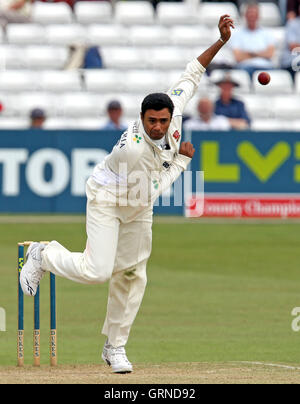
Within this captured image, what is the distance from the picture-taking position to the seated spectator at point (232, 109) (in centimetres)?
1862

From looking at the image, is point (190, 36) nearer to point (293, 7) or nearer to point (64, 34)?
point (293, 7)

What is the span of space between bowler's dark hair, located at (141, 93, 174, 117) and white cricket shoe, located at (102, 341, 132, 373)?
1.67 m

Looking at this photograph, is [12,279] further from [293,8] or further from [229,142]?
[293,8]

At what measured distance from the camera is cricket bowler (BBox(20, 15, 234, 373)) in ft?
24.6

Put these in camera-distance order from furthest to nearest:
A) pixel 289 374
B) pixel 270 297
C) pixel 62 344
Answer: pixel 270 297 → pixel 62 344 → pixel 289 374

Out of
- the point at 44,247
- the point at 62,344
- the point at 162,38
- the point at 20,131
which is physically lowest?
the point at 62,344

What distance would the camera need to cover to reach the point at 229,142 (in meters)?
18.1

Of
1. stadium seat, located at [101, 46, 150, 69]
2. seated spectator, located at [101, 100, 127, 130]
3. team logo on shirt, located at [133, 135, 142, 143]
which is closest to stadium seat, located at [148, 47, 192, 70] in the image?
stadium seat, located at [101, 46, 150, 69]

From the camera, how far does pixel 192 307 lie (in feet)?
37.1

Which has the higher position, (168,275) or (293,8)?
(293,8)

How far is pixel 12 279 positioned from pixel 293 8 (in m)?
10.6

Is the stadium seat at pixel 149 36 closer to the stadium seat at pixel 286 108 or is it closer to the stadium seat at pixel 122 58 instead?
the stadium seat at pixel 122 58

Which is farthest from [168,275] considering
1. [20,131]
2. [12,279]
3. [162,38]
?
[162,38]

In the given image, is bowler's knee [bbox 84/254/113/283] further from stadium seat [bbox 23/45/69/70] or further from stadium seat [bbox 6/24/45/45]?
stadium seat [bbox 6/24/45/45]
